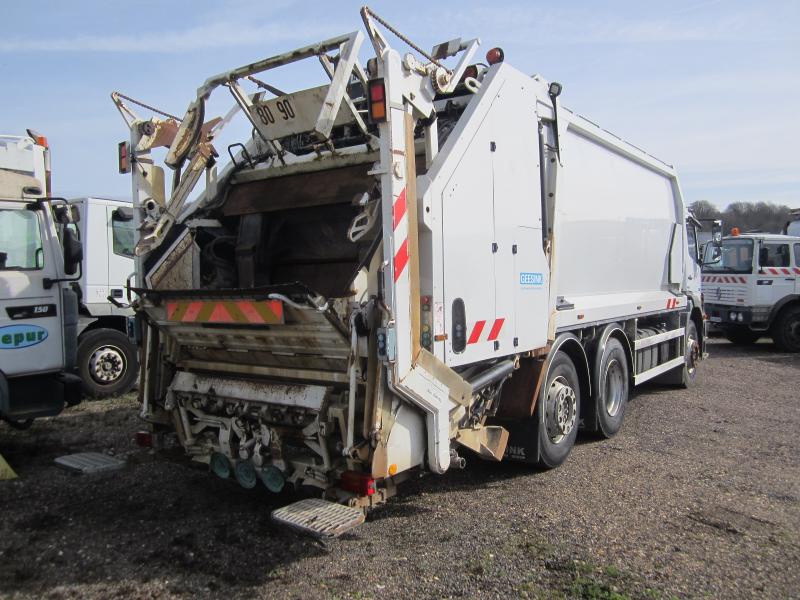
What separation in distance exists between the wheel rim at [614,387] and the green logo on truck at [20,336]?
5.06m

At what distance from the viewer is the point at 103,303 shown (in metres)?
8.11

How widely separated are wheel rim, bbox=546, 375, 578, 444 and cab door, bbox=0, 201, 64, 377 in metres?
4.25

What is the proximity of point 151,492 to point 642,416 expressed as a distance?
5.10m

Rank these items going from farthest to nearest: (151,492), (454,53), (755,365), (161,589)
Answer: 1. (755,365)
2. (151,492)
3. (454,53)
4. (161,589)

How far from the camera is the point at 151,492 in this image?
478 centimetres

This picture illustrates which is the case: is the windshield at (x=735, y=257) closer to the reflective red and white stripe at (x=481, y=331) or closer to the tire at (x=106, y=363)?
the reflective red and white stripe at (x=481, y=331)

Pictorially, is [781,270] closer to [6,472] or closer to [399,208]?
[399,208]

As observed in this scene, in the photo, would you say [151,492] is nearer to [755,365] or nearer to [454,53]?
[454,53]

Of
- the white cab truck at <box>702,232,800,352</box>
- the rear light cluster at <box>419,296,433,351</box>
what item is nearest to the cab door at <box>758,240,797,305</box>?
the white cab truck at <box>702,232,800,352</box>

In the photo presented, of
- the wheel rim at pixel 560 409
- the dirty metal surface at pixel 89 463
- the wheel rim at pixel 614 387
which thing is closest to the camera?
the dirty metal surface at pixel 89 463

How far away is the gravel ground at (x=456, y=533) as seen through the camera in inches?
132

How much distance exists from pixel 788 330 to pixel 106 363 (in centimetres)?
1253

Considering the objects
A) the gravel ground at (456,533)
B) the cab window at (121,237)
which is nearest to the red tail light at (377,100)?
the gravel ground at (456,533)

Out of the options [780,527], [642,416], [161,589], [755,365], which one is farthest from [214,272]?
[755,365]
